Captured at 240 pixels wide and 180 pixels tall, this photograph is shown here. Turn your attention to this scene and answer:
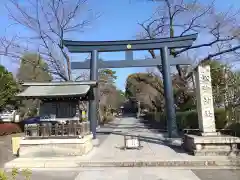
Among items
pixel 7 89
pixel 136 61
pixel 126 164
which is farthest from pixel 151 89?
pixel 126 164

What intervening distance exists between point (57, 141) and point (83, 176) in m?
3.58

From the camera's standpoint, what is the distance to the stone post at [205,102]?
11250mm

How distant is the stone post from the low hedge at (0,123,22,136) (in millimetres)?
16293

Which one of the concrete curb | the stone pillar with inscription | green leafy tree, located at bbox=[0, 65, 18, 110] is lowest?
the concrete curb

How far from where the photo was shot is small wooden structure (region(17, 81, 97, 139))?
38.3 ft

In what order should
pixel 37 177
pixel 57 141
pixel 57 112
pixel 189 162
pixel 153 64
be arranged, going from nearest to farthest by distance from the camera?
pixel 37 177
pixel 189 162
pixel 57 141
pixel 57 112
pixel 153 64

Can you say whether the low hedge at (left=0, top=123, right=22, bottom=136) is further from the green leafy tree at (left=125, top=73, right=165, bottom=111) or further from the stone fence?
the green leafy tree at (left=125, top=73, right=165, bottom=111)

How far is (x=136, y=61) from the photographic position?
16703 millimetres

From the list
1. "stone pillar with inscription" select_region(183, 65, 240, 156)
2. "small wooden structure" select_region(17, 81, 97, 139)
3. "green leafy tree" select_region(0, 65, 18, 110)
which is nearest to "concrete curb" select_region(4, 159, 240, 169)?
"stone pillar with inscription" select_region(183, 65, 240, 156)

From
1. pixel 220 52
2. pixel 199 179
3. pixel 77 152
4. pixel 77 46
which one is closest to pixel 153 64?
pixel 77 46

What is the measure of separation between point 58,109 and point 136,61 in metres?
6.18

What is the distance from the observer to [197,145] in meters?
10.7

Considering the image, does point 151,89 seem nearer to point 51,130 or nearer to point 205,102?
point 205,102

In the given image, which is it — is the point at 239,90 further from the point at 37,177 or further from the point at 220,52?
the point at 37,177
